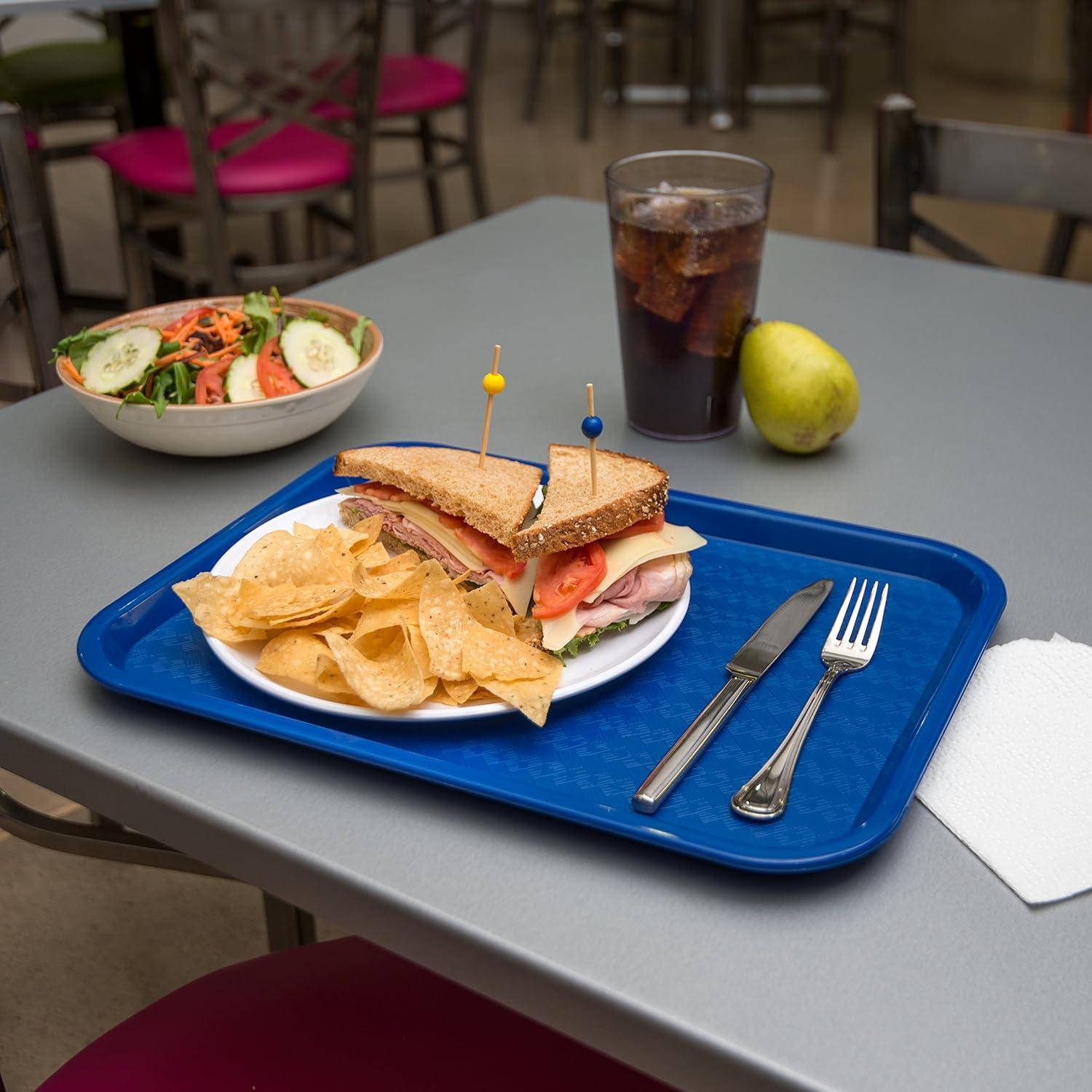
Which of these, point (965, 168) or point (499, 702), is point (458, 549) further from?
point (965, 168)

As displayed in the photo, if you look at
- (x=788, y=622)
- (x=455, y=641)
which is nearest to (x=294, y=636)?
(x=455, y=641)

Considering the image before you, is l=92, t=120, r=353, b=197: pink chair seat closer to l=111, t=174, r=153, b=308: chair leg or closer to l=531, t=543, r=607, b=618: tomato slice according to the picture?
l=111, t=174, r=153, b=308: chair leg

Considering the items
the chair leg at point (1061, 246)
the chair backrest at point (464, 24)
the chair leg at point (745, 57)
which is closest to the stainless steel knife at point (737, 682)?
the chair leg at point (1061, 246)

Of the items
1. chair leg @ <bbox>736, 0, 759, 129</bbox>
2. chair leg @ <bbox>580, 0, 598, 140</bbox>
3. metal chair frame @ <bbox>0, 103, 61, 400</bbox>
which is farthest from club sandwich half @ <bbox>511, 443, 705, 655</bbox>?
chair leg @ <bbox>736, 0, 759, 129</bbox>

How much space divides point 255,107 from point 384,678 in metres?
2.41

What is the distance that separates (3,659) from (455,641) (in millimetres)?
320

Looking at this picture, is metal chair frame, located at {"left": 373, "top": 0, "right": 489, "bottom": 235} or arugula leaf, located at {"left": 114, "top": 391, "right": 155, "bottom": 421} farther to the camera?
metal chair frame, located at {"left": 373, "top": 0, "right": 489, "bottom": 235}

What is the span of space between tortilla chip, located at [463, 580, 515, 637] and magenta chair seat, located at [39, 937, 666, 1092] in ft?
0.92

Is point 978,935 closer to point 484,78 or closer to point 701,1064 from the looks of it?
point 701,1064

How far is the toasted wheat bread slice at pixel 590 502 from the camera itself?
2.49 feet

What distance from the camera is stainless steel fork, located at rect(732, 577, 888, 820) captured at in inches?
24.7

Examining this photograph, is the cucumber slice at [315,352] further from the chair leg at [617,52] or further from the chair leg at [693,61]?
the chair leg at [617,52]

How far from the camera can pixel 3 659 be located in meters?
0.78

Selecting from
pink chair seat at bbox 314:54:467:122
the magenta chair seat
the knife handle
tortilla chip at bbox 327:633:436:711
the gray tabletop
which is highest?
tortilla chip at bbox 327:633:436:711
